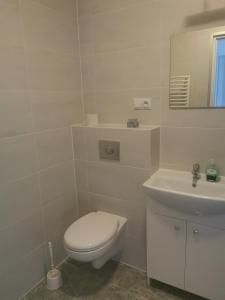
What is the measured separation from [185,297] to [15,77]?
1.93 m

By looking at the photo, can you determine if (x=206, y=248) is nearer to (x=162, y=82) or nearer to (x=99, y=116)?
(x=162, y=82)

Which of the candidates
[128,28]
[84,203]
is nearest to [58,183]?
[84,203]

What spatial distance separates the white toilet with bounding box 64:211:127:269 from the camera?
4.78 feet

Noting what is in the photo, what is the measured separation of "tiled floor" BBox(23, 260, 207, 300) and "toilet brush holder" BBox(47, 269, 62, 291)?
3 centimetres

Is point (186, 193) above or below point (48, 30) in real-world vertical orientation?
below

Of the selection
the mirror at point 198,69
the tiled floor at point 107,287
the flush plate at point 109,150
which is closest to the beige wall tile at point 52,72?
the flush plate at point 109,150

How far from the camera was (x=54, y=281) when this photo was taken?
Answer: 170cm

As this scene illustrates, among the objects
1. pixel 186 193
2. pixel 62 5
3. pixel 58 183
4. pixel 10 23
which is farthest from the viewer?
pixel 58 183

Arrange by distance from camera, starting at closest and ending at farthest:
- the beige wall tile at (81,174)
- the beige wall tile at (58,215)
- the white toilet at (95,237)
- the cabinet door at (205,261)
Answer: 1. the cabinet door at (205,261)
2. the white toilet at (95,237)
3. the beige wall tile at (58,215)
4. the beige wall tile at (81,174)

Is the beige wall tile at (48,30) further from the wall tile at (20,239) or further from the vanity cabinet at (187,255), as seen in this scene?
the vanity cabinet at (187,255)

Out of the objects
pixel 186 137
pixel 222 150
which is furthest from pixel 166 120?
pixel 222 150

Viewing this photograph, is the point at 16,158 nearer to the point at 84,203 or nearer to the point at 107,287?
the point at 84,203

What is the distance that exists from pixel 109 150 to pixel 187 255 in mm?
914

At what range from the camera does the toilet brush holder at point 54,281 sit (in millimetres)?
1696
